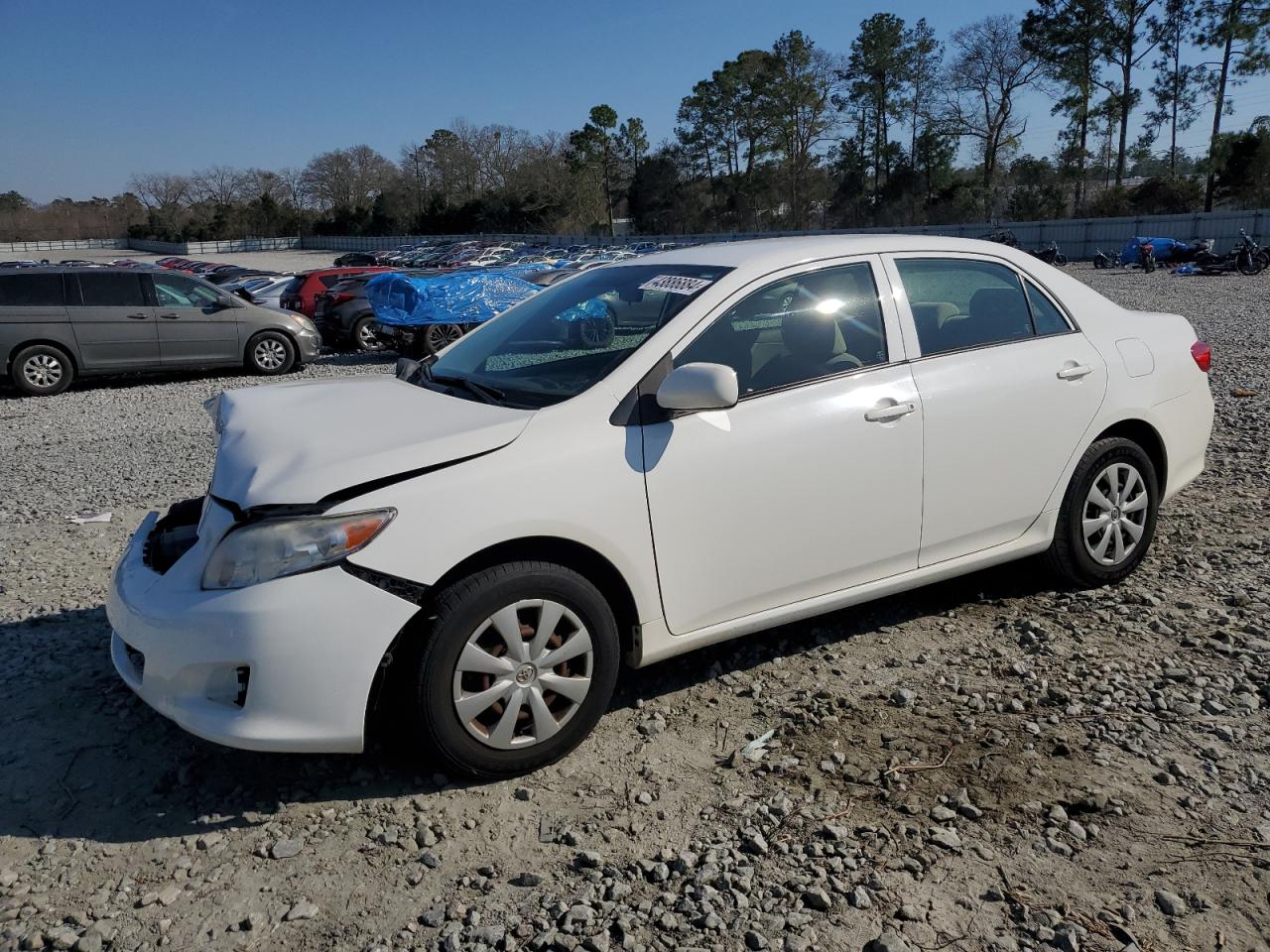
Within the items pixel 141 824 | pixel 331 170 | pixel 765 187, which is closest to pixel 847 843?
pixel 141 824

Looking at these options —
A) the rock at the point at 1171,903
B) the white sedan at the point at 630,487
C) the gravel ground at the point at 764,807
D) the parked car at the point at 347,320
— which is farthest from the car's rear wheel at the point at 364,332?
the rock at the point at 1171,903

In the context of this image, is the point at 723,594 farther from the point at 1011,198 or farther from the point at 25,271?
the point at 1011,198

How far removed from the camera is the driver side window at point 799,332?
354 centimetres

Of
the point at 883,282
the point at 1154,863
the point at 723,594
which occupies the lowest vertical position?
the point at 1154,863

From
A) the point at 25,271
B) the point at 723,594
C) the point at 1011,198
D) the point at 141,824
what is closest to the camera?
the point at 141,824

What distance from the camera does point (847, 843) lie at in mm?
2809

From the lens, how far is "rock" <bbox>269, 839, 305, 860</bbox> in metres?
2.84

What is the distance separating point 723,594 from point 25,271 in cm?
1341

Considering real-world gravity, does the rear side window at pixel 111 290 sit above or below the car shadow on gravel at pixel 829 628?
above

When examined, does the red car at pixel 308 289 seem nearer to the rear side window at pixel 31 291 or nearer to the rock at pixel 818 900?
the rear side window at pixel 31 291

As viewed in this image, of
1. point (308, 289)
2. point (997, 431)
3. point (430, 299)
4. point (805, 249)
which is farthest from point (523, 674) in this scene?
point (308, 289)

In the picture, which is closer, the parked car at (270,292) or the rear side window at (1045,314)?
the rear side window at (1045,314)

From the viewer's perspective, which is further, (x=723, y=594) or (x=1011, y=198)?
(x=1011, y=198)

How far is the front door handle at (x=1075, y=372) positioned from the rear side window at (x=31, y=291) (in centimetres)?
1349
